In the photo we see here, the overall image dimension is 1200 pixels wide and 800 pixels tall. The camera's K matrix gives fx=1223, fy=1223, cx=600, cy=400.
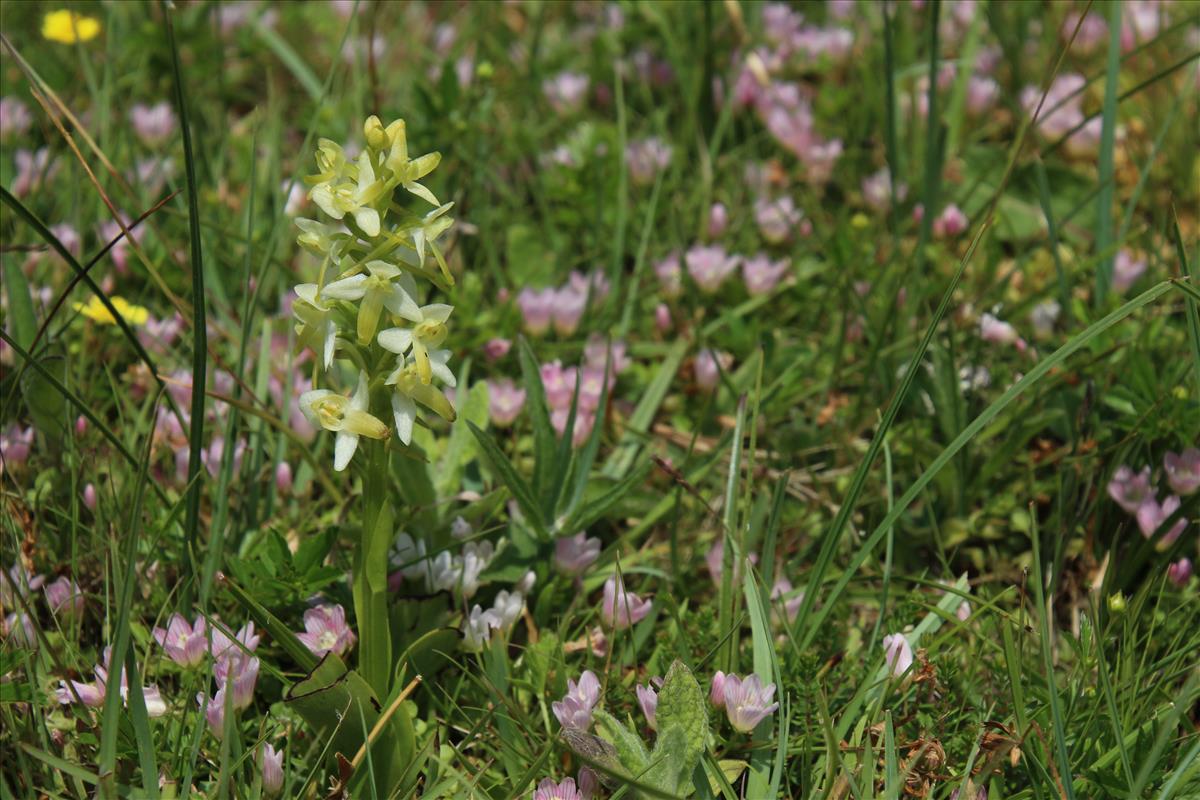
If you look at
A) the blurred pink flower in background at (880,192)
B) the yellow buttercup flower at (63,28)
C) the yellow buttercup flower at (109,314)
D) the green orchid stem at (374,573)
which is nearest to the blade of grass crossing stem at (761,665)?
the green orchid stem at (374,573)

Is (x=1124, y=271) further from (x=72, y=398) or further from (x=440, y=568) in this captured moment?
(x=72, y=398)

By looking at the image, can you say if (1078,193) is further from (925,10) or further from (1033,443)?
(1033,443)

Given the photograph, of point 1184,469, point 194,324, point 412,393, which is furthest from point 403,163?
point 1184,469

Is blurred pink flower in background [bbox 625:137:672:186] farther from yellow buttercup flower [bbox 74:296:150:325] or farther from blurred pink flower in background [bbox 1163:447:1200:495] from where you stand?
blurred pink flower in background [bbox 1163:447:1200:495]

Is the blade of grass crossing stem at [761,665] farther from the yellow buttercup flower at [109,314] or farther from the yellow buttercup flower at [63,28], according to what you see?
the yellow buttercup flower at [63,28]

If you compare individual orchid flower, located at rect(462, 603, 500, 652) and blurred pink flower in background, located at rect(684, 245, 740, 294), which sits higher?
blurred pink flower in background, located at rect(684, 245, 740, 294)

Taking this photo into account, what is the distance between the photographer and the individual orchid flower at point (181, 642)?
2.17 metres

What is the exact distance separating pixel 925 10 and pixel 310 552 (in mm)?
2929

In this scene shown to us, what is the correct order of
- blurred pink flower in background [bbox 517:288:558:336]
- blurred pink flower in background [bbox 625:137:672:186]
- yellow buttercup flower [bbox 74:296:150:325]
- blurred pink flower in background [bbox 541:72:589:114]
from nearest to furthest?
yellow buttercup flower [bbox 74:296:150:325] < blurred pink flower in background [bbox 517:288:558:336] < blurred pink flower in background [bbox 625:137:672:186] < blurred pink flower in background [bbox 541:72:589:114]

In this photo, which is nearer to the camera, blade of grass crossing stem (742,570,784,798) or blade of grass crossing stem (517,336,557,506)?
blade of grass crossing stem (742,570,784,798)

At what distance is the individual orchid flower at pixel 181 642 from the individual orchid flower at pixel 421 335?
74 centimetres

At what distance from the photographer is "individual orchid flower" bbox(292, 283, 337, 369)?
68.4 inches

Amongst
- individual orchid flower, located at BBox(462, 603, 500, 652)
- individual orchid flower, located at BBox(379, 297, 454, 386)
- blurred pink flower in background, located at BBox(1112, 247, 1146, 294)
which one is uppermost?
individual orchid flower, located at BBox(379, 297, 454, 386)

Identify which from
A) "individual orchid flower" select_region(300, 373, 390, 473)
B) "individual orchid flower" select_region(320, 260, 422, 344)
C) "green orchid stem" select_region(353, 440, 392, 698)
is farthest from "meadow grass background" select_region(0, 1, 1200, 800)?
"individual orchid flower" select_region(320, 260, 422, 344)
